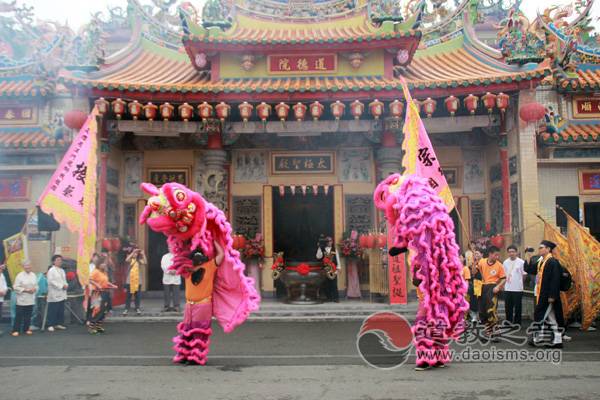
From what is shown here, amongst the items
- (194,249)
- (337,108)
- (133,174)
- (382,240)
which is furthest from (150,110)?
(194,249)

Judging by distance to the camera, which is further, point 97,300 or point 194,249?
point 97,300

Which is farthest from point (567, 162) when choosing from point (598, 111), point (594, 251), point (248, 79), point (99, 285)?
point (99, 285)

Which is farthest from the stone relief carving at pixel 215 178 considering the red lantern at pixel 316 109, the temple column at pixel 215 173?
the red lantern at pixel 316 109

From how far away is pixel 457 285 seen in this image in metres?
6.05

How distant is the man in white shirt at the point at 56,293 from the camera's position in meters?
9.70

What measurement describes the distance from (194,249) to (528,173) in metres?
7.79

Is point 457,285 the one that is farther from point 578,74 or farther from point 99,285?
point 578,74

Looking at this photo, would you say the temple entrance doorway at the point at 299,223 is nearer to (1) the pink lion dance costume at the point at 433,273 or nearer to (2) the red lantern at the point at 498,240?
(2) the red lantern at the point at 498,240

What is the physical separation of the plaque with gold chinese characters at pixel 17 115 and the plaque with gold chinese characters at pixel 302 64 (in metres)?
5.76

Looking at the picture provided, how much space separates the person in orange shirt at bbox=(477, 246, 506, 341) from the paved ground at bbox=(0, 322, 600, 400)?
391mm

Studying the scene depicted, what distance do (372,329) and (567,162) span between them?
6.59 metres

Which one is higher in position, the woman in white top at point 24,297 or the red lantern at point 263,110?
the red lantern at point 263,110

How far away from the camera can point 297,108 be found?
11.2m

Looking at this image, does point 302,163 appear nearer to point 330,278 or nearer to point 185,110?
point 330,278
